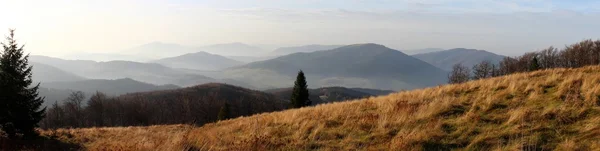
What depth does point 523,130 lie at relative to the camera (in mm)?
7270

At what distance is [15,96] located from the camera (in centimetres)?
2231

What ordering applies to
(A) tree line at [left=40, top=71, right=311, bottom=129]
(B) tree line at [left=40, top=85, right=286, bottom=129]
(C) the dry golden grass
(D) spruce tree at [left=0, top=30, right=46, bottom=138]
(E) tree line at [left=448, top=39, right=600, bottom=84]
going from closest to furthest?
(C) the dry golden grass, (D) spruce tree at [left=0, top=30, right=46, bottom=138], (E) tree line at [left=448, top=39, right=600, bottom=84], (A) tree line at [left=40, top=71, right=311, bottom=129], (B) tree line at [left=40, top=85, right=286, bottom=129]

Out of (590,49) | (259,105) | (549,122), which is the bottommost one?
(259,105)

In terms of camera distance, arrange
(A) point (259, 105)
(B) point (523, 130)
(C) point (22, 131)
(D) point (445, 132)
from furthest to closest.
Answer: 1. (A) point (259, 105)
2. (C) point (22, 131)
3. (D) point (445, 132)
4. (B) point (523, 130)

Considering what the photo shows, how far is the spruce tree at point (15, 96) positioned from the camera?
72.2 ft

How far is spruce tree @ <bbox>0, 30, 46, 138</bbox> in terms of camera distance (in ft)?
72.2

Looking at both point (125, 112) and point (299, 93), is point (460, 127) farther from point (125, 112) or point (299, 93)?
point (125, 112)

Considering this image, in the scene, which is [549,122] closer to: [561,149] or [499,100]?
[561,149]

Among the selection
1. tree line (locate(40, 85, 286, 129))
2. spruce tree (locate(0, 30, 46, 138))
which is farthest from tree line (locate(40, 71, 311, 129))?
spruce tree (locate(0, 30, 46, 138))

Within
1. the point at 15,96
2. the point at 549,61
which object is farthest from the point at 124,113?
the point at 549,61

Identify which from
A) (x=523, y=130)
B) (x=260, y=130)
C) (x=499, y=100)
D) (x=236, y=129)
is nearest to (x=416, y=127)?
(x=523, y=130)

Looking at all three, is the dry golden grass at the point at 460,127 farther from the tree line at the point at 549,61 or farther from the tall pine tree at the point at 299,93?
the tree line at the point at 549,61

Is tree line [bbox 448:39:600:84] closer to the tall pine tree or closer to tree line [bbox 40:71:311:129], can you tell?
the tall pine tree

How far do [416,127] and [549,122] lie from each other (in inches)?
100
